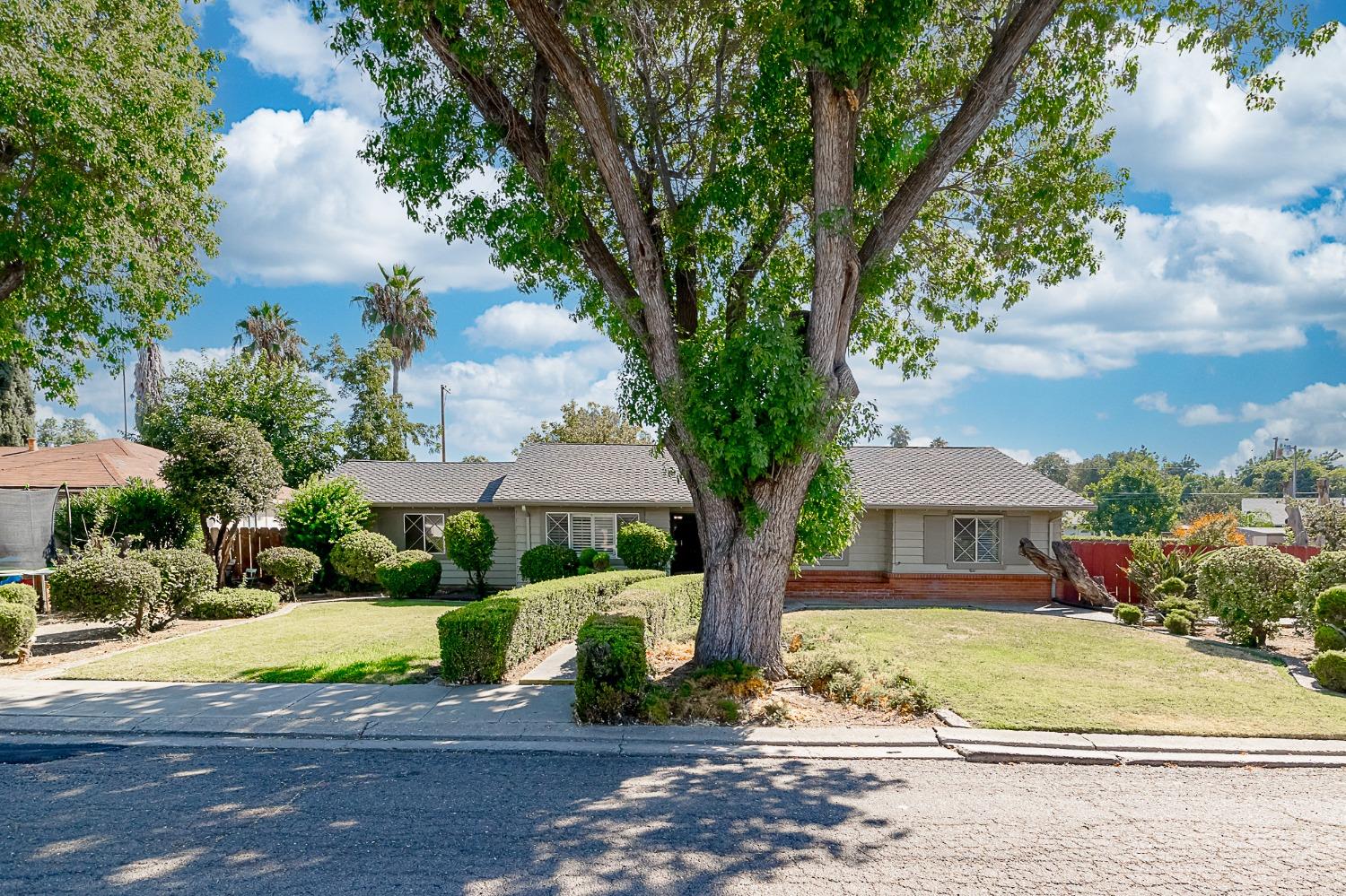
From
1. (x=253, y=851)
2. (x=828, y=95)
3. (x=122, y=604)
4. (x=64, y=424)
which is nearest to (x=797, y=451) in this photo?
(x=828, y=95)

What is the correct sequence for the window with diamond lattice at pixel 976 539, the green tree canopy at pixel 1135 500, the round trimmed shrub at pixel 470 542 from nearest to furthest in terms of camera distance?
the round trimmed shrub at pixel 470 542, the window with diamond lattice at pixel 976 539, the green tree canopy at pixel 1135 500

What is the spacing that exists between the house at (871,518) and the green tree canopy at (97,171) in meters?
8.28

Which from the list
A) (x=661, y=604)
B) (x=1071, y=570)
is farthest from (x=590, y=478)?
(x=1071, y=570)

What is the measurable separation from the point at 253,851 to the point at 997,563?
18.6 metres

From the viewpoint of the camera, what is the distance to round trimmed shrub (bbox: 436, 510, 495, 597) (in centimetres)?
1927

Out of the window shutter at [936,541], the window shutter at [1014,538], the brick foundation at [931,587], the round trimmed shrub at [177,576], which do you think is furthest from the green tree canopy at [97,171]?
the window shutter at [1014,538]

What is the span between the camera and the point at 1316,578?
11938mm

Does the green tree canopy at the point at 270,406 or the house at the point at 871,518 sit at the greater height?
the green tree canopy at the point at 270,406

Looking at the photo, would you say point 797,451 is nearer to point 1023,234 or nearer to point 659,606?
point 659,606

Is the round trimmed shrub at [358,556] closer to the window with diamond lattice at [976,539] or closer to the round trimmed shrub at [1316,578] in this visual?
the window with diamond lattice at [976,539]

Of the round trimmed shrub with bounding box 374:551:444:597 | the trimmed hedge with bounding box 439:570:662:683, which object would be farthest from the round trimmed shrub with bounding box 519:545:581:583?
the trimmed hedge with bounding box 439:570:662:683

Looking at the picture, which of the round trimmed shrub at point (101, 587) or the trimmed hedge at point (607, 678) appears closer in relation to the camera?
the trimmed hedge at point (607, 678)

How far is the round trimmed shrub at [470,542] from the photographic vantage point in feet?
63.2

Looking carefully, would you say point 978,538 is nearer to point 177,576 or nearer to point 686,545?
point 686,545
